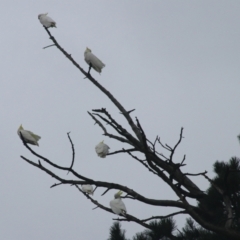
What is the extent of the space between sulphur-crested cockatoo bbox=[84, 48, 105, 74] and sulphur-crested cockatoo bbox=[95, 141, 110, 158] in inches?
56.2

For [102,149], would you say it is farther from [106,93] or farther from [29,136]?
[29,136]

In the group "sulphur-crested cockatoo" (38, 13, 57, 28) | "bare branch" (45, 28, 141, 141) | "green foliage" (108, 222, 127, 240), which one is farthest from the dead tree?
"green foliage" (108, 222, 127, 240)

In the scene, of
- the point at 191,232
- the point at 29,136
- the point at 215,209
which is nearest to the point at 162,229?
the point at 191,232

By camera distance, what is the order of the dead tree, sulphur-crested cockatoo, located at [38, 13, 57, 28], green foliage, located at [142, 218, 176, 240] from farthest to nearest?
1. green foliage, located at [142, 218, 176, 240]
2. sulphur-crested cockatoo, located at [38, 13, 57, 28]
3. the dead tree

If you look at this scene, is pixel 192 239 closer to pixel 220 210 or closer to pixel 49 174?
pixel 220 210

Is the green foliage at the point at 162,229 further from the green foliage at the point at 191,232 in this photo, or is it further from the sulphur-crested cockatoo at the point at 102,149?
the sulphur-crested cockatoo at the point at 102,149

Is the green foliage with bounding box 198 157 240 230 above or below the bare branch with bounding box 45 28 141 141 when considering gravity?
below

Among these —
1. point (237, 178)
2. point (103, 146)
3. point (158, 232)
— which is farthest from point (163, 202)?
point (158, 232)

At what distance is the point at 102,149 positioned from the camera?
482 cm

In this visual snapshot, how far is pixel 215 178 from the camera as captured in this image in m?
5.43

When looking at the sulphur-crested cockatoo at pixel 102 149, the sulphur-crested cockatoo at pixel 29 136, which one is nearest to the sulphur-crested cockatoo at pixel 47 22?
the sulphur-crested cockatoo at pixel 102 149

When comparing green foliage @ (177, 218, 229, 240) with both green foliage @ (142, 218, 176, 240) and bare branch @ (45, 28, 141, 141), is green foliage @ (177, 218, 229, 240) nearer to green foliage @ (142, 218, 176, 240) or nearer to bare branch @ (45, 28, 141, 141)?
green foliage @ (142, 218, 176, 240)

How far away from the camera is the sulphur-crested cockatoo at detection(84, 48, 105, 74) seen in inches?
238

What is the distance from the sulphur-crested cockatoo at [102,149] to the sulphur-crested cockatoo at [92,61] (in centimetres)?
143
